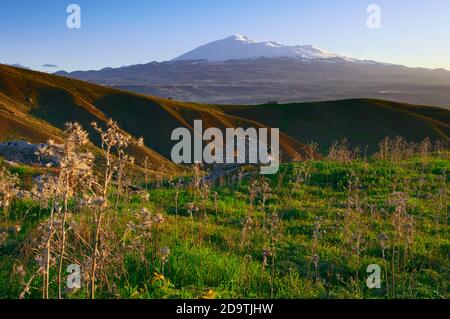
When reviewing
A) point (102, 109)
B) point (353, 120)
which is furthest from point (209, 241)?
point (353, 120)

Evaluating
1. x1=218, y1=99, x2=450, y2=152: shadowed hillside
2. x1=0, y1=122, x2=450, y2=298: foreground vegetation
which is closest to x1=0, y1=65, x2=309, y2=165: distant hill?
x1=218, y1=99, x2=450, y2=152: shadowed hillside

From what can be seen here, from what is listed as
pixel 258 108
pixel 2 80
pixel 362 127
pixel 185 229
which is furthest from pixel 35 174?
pixel 258 108

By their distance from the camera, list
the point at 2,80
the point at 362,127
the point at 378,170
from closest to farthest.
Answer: the point at 378,170 → the point at 2,80 → the point at 362,127

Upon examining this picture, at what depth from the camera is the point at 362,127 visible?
100125 millimetres

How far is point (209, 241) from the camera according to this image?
8555 millimetres

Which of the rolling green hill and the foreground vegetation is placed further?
the rolling green hill

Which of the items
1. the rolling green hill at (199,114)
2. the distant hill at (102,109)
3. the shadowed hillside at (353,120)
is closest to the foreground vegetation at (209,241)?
the rolling green hill at (199,114)

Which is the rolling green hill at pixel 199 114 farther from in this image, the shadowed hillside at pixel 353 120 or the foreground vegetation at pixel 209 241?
the foreground vegetation at pixel 209 241

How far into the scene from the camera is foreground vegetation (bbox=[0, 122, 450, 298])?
5.22 m

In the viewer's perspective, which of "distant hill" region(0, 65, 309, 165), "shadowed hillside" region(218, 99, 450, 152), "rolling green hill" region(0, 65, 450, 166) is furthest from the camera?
"shadowed hillside" region(218, 99, 450, 152)

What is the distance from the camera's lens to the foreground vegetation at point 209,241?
5219 mm

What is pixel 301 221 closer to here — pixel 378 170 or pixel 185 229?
pixel 185 229

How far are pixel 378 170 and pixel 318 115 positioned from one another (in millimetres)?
92865

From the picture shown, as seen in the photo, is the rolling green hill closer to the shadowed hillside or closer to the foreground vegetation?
the shadowed hillside
